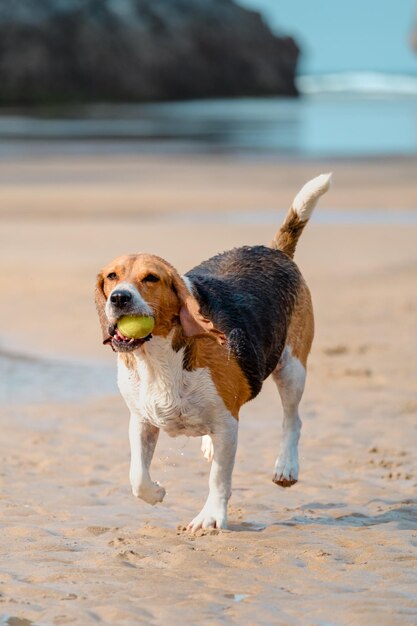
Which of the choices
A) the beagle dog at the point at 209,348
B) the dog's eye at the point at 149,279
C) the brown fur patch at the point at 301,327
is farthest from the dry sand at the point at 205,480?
the dog's eye at the point at 149,279

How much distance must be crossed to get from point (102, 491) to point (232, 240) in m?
10.4

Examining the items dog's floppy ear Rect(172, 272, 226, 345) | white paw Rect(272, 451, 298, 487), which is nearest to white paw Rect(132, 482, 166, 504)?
white paw Rect(272, 451, 298, 487)

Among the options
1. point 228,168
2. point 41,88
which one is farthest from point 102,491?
point 41,88

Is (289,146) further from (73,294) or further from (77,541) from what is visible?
(77,541)

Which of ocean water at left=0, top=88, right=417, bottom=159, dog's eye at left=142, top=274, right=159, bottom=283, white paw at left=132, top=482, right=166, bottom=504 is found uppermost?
ocean water at left=0, top=88, right=417, bottom=159

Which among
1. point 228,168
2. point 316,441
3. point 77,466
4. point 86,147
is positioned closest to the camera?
point 77,466

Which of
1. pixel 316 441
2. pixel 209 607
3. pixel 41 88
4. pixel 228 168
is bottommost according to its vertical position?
pixel 209 607

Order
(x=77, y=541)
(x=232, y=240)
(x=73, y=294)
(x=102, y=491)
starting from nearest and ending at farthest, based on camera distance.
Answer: (x=77, y=541), (x=102, y=491), (x=73, y=294), (x=232, y=240)

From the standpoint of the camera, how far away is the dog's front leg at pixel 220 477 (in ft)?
19.5

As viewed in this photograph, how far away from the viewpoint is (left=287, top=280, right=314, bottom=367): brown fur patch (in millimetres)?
6925

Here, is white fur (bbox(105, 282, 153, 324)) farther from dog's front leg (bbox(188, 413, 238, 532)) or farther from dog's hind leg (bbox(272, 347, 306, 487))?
dog's hind leg (bbox(272, 347, 306, 487))

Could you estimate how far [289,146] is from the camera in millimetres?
39875

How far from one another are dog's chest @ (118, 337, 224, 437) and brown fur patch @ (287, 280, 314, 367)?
1.11 meters

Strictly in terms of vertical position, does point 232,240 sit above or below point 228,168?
below
